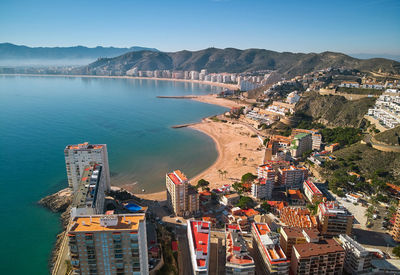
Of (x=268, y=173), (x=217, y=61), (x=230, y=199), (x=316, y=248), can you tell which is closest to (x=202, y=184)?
(x=230, y=199)

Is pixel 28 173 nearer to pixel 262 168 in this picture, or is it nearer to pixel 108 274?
pixel 108 274

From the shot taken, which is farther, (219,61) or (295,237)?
(219,61)

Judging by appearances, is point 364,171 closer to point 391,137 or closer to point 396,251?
point 391,137

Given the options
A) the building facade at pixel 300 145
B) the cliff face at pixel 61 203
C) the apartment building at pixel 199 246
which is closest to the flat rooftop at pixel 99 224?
the apartment building at pixel 199 246

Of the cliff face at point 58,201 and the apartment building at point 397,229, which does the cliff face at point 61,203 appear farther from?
the apartment building at point 397,229

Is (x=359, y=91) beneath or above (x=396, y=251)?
above

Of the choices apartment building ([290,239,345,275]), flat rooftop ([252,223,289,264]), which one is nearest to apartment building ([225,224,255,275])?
flat rooftop ([252,223,289,264])

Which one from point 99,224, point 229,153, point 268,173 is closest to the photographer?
point 99,224

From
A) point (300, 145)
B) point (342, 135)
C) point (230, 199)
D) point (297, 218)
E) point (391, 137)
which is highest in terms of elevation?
point (391, 137)
